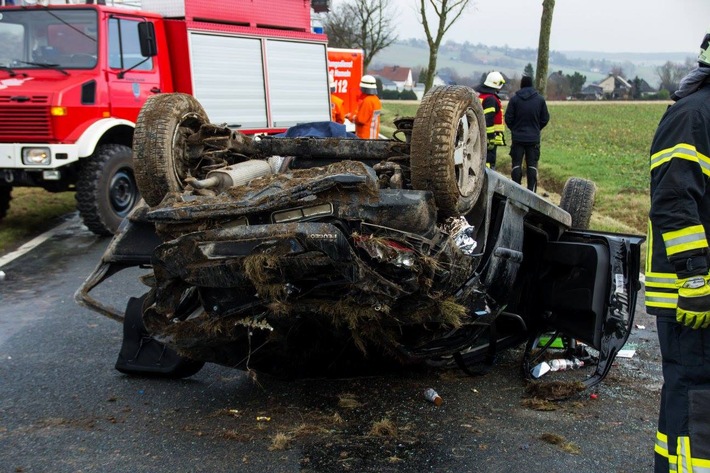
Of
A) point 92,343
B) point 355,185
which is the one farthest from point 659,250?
point 92,343

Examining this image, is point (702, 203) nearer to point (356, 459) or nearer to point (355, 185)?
point (355, 185)

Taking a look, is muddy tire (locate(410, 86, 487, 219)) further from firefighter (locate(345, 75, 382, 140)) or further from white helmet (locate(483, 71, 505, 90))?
firefighter (locate(345, 75, 382, 140))

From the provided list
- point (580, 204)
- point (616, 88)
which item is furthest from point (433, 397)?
point (616, 88)

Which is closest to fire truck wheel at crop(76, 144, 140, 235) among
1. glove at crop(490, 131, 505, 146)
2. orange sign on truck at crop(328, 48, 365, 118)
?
glove at crop(490, 131, 505, 146)

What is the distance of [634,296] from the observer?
4.61 meters

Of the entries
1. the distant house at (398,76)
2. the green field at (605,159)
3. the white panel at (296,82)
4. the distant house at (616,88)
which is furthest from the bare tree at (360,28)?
the distant house at (398,76)

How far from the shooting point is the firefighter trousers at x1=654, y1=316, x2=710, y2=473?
8.96 feet

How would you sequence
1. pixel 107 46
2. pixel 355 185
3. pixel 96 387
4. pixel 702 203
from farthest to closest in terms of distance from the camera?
pixel 107 46 < pixel 96 387 < pixel 355 185 < pixel 702 203

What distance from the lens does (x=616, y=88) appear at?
91.8m

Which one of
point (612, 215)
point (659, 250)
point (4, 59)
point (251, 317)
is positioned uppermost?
point (4, 59)

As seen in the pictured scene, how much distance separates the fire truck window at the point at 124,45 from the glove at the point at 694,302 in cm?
796

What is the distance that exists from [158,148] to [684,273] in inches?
110

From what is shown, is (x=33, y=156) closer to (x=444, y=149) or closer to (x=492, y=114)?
(x=492, y=114)

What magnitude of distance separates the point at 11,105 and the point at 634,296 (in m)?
6.91
